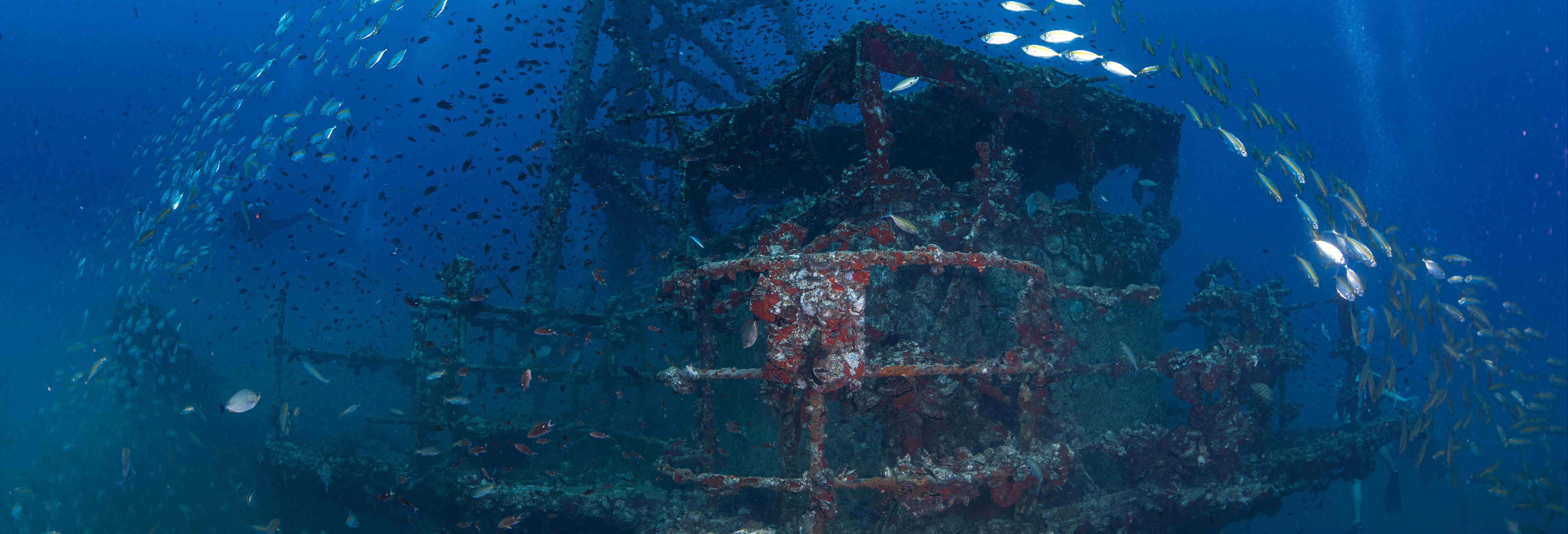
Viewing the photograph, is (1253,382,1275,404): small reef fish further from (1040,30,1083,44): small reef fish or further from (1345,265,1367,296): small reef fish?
(1040,30,1083,44): small reef fish

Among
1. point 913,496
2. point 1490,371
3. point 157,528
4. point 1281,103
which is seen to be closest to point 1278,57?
point 1281,103

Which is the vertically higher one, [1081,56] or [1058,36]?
[1058,36]

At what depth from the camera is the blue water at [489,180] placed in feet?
106

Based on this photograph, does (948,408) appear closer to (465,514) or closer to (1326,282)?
(465,514)

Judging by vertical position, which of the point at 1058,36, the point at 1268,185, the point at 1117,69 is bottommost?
the point at 1268,185

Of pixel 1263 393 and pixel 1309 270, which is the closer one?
pixel 1263 393

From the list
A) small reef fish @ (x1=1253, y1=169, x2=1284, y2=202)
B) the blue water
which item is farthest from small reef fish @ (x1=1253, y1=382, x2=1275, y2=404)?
the blue water

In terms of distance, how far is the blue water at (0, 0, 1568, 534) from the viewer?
32.4 meters

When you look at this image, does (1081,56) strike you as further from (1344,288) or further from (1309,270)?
(1344,288)

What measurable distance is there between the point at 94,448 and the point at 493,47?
3542 inches

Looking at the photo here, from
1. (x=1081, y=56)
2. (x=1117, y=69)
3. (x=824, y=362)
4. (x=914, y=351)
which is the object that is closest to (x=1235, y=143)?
(x=1117, y=69)

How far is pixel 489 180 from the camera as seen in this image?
101 meters

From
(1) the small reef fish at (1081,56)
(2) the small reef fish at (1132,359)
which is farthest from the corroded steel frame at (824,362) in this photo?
(1) the small reef fish at (1081,56)

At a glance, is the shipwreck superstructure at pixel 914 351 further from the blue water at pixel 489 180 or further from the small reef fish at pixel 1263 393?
the blue water at pixel 489 180
